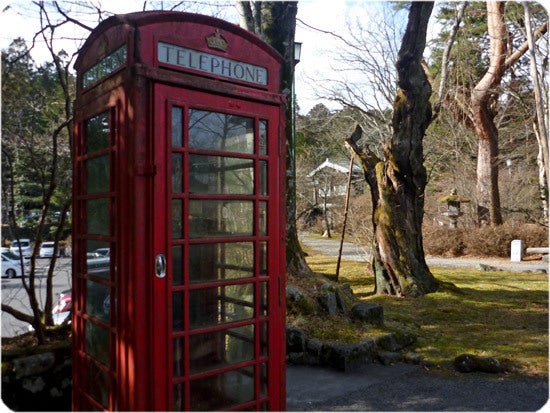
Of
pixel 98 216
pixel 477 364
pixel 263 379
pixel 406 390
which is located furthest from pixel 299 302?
pixel 98 216

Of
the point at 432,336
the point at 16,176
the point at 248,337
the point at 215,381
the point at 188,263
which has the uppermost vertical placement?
the point at 16,176

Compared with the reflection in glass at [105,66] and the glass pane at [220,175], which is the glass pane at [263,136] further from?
the reflection in glass at [105,66]

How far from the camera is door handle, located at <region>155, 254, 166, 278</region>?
262cm

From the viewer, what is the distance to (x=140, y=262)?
2.58 metres

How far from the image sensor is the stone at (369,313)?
567 centimetres

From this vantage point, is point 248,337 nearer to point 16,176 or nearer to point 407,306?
point 16,176

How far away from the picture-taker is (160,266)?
263cm

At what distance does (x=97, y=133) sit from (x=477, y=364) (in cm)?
412

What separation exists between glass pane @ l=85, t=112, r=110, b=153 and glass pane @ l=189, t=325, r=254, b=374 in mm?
1237

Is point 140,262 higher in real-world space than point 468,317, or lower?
higher

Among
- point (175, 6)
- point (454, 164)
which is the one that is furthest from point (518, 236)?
point (175, 6)

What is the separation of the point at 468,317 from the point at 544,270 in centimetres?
652

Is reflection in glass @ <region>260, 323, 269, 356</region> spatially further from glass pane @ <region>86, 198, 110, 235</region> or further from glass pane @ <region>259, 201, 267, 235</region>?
glass pane @ <region>86, 198, 110, 235</region>

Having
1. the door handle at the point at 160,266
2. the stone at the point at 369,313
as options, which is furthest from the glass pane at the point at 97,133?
the stone at the point at 369,313
